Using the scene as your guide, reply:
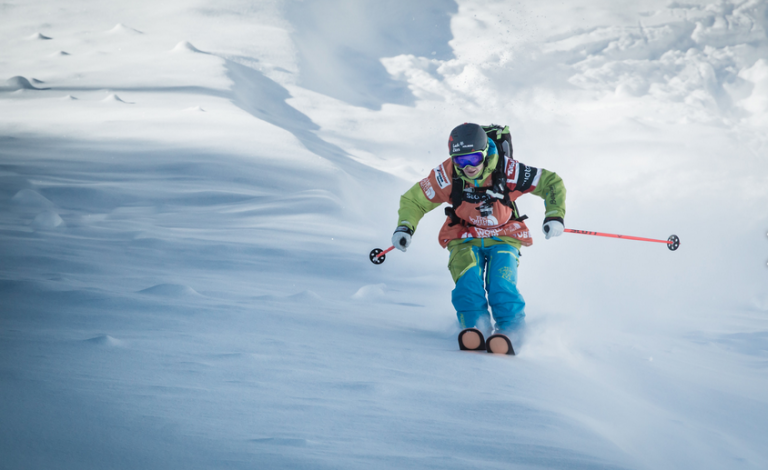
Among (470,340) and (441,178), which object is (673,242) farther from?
(470,340)

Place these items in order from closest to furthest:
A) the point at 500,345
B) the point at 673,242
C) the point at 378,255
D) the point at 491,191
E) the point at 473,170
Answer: the point at 500,345, the point at 473,170, the point at 491,191, the point at 378,255, the point at 673,242

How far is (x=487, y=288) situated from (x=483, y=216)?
501 mm

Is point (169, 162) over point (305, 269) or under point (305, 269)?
over

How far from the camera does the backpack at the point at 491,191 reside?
333cm

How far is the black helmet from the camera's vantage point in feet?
10.2

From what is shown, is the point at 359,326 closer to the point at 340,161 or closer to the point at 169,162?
the point at 169,162

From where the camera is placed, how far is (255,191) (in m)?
6.93

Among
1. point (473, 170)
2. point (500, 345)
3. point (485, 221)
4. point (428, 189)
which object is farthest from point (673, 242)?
point (500, 345)

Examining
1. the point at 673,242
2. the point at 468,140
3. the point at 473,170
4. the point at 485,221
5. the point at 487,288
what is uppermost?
the point at 468,140

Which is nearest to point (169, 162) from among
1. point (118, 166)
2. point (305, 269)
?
point (118, 166)

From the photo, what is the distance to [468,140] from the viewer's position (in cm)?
311

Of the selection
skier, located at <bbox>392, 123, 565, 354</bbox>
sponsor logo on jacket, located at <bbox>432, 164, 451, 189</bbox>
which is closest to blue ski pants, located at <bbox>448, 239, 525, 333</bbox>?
skier, located at <bbox>392, 123, 565, 354</bbox>

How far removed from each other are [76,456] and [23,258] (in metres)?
2.70

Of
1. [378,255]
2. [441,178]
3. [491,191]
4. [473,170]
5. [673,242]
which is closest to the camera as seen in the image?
[473,170]
